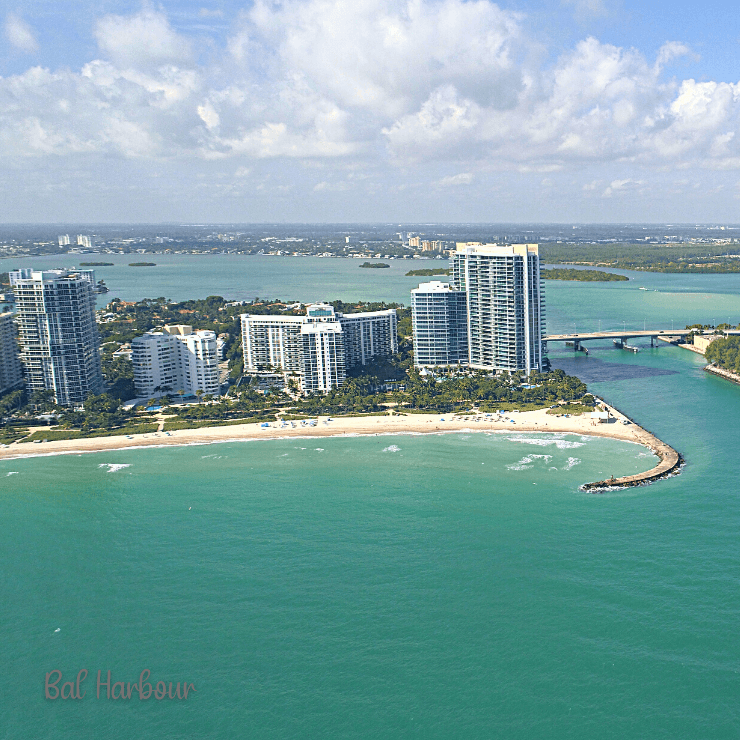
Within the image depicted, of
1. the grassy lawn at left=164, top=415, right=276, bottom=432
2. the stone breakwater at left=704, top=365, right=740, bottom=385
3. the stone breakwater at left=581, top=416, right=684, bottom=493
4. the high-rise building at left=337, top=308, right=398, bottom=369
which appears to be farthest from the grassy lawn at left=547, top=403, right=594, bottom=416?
the grassy lawn at left=164, top=415, right=276, bottom=432

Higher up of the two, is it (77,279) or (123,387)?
(77,279)

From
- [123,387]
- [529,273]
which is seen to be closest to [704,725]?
[529,273]

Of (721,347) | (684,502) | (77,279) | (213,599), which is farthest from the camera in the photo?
(721,347)

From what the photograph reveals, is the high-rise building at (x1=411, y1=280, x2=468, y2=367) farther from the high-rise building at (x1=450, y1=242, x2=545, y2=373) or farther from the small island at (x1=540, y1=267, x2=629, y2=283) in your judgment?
the small island at (x1=540, y1=267, x2=629, y2=283)

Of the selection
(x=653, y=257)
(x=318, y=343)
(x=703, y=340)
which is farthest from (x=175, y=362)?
(x=653, y=257)

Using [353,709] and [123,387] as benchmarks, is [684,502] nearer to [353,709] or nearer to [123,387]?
[353,709]

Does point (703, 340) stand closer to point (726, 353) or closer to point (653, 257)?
point (726, 353)
